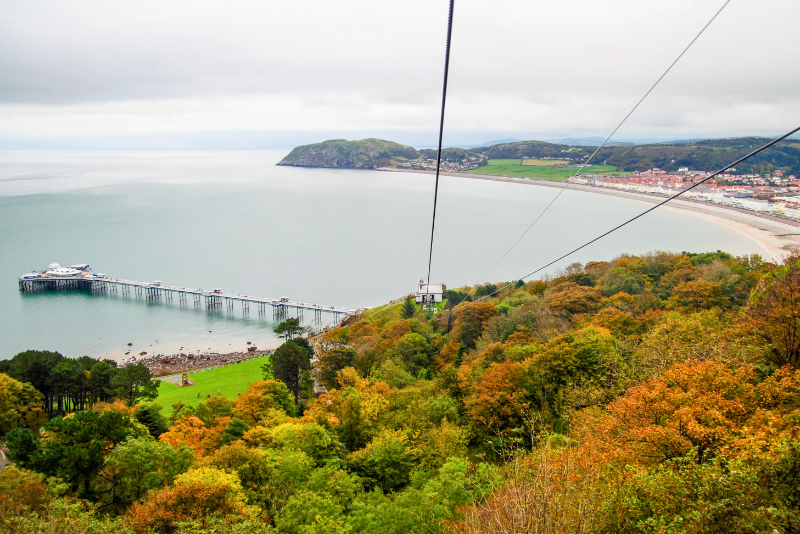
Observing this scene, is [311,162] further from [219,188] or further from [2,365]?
[2,365]

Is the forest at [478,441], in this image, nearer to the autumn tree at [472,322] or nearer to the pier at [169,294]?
the autumn tree at [472,322]

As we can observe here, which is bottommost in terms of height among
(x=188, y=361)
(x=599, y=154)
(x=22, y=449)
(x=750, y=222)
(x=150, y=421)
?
(x=188, y=361)

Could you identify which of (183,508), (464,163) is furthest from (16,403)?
(464,163)

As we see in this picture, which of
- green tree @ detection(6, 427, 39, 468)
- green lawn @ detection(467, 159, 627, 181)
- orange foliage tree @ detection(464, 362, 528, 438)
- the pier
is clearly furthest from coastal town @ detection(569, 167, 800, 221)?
green tree @ detection(6, 427, 39, 468)

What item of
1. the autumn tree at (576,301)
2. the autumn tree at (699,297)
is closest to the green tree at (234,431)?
the autumn tree at (576,301)

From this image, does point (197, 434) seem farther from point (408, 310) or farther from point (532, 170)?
point (532, 170)

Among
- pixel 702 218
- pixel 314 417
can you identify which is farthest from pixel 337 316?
pixel 702 218
